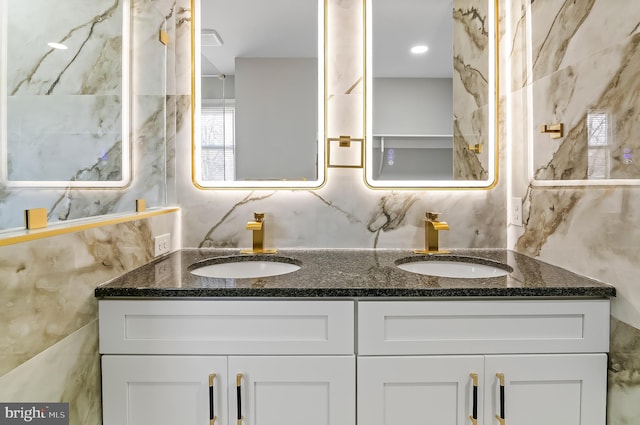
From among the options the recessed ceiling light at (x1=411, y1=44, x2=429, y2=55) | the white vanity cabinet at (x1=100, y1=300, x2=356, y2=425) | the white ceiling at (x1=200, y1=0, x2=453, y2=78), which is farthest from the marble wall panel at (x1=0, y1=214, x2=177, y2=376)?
the recessed ceiling light at (x1=411, y1=44, x2=429, y2=55)

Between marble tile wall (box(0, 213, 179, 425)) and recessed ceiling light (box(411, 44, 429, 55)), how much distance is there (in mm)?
1350

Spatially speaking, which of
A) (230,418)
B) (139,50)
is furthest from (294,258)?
(139,50)

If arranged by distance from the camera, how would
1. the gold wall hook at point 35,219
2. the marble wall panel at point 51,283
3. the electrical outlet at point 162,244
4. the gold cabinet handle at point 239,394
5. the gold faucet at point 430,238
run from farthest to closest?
the gold faucet at point 430,238 < the electrical outlet at point 162,244 < the gold cabinet handle at point 239,394 < the gold wall hook at point 35,219 < the marble wall panel at point 51,283

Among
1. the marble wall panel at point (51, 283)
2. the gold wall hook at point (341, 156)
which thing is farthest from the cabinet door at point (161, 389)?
the gold wall hook at point (341, 156)

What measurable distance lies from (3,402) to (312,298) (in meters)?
0.74

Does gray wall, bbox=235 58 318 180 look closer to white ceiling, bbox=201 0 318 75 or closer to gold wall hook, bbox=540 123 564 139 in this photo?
white ceiling, bbox=201 0 318 75

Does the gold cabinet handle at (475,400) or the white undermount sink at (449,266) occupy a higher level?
the white undermount sink at (449,266)

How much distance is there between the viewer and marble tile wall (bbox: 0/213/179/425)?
855 millimetres

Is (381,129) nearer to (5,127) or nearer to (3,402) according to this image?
(5,127)

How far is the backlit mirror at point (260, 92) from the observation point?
5.59 feet

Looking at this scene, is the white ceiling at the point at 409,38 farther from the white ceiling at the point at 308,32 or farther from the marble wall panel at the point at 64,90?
the marble wall panel at the point at 64,90

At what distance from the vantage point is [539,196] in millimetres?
1482

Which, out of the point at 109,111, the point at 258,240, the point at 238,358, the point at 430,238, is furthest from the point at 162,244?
the point at 430,238

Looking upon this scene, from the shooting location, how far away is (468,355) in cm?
114
